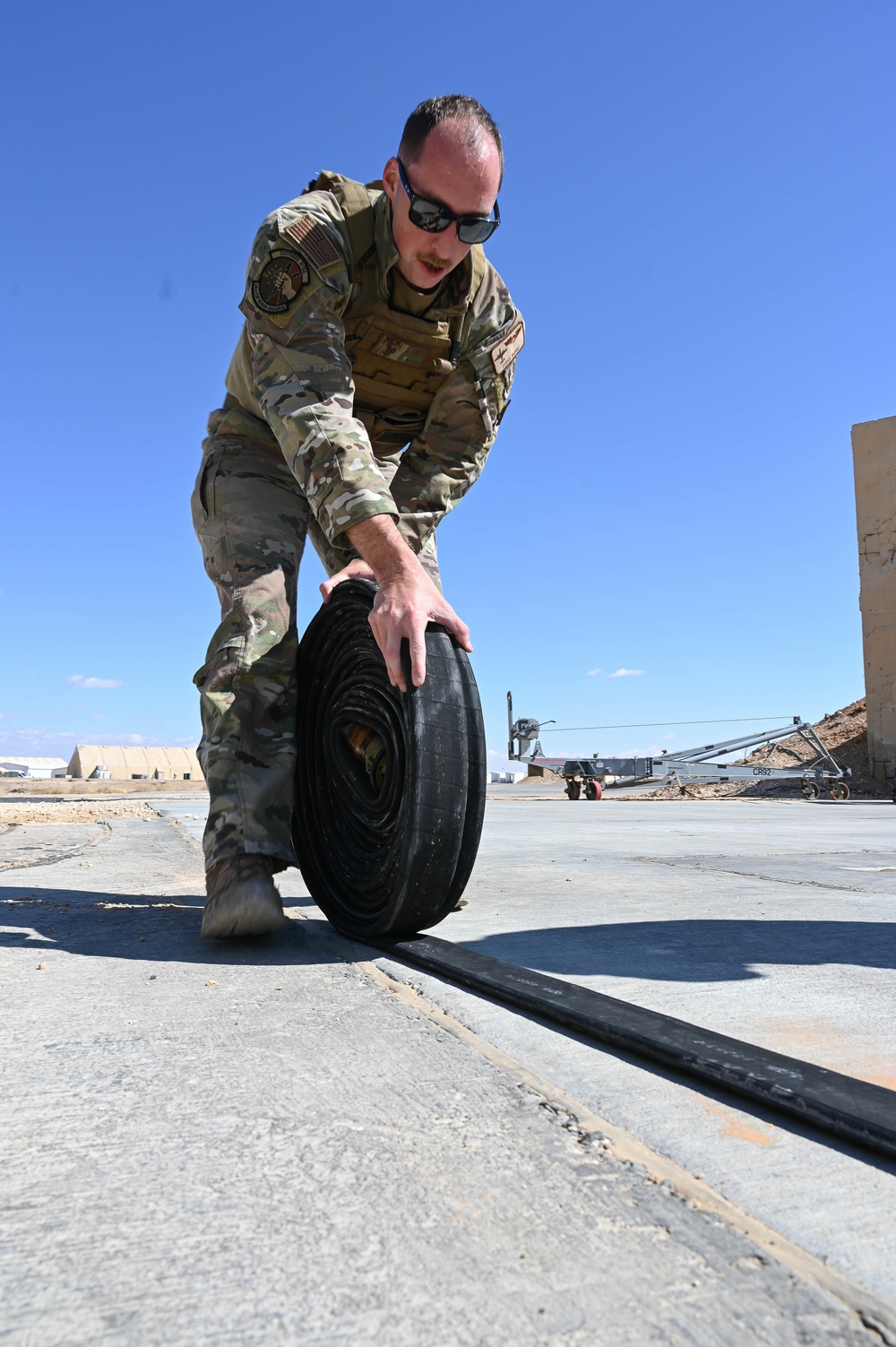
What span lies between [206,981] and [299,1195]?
0.83 metres

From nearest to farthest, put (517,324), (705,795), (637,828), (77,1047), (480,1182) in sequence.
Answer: (480,1182)
(77,1047)
(517,324)
(637,828)
(705,795)

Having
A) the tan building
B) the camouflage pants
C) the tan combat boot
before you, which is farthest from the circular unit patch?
the tan building

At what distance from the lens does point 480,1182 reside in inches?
31.0

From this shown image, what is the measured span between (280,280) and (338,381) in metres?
0.25

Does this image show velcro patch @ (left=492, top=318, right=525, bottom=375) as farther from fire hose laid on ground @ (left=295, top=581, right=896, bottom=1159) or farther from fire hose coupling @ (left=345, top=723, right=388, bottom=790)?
fire hose coupling @ (left=345, top=723, right=388, bottom=790)

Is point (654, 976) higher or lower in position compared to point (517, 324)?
lower

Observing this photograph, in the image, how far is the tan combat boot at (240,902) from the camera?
1.87 metres

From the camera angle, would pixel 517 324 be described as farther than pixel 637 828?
No

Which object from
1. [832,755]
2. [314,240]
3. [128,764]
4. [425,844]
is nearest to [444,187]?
[314,240]

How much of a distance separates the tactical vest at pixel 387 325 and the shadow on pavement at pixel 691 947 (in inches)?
54.3

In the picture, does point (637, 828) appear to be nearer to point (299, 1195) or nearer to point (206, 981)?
point (206, 981)

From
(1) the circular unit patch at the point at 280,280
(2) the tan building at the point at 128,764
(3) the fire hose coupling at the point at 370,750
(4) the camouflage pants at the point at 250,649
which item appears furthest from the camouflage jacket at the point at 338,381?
(2) the tan building at the point at 128,764

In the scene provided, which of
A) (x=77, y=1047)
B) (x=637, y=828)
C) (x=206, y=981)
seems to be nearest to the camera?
(x=77, y=1047)

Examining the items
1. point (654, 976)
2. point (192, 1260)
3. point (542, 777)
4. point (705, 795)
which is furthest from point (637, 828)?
point (542, 777)
